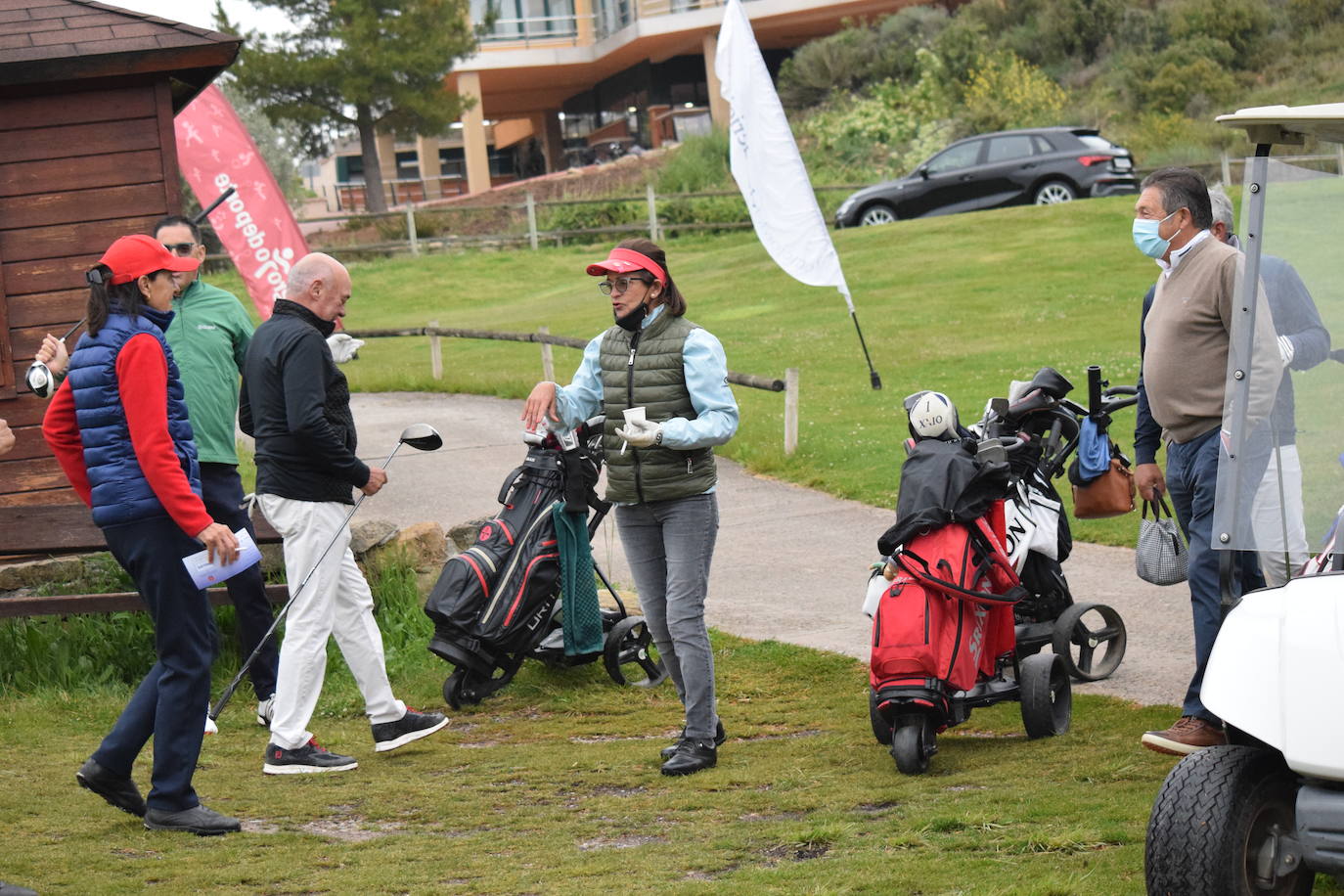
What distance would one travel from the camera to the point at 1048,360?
16.4 metres

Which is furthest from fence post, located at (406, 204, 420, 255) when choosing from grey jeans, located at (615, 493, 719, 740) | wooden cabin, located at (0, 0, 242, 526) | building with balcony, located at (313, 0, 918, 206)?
grey jeans, located at (615, 493, 719, 740)

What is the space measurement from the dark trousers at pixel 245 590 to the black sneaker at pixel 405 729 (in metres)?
0.82

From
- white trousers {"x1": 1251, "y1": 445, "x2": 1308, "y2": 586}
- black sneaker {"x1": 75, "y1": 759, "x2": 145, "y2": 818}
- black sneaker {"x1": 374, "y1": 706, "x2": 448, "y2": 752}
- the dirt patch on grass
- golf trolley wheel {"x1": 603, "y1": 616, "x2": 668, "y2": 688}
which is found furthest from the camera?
golf trolley wheel {"x1": 603, "y1": 616, "x2": 668, "y2": 688}

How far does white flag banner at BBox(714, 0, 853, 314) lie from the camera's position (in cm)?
1477

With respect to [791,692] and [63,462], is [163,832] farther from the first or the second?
[791,692]

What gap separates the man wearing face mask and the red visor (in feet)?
6.11

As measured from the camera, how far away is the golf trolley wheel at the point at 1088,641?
6980mm

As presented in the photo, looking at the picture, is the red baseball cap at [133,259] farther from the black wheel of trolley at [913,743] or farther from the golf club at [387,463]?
the black wheel of trolley at [913,743]

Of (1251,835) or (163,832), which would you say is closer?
(1251,835)

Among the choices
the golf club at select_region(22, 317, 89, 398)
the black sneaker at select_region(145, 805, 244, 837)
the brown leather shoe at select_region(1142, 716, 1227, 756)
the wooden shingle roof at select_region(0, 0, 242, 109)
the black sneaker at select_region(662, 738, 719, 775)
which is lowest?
the black sneaker at select_region(662, 738, 719, 775)

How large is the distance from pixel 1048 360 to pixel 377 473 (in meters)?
10.8

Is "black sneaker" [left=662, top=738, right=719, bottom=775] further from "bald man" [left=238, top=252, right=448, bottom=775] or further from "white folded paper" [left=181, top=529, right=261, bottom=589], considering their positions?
"white folded paper" [left=181, top=529, right=261, bottom=589]

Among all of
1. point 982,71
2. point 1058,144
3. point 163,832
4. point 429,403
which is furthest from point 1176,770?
point 982,71

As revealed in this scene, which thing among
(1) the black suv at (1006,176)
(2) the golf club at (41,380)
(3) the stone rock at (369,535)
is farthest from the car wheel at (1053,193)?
(2) the golf club at (41,380)
